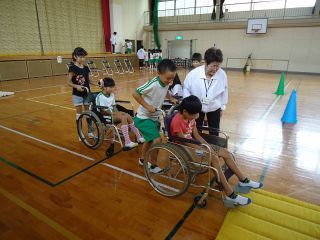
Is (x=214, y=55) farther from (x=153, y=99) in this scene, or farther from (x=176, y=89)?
(x=176, y=89)

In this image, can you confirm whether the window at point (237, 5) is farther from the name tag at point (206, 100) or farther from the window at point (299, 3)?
the name tag at point (206, 100)

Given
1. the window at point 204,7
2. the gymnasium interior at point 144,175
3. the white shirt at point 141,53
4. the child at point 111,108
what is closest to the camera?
the gymnasium interior at point 144,175

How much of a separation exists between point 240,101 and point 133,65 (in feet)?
28.5

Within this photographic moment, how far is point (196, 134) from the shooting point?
6.11 ft

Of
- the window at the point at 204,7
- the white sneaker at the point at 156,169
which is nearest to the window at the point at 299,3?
the window at the point at 204,7

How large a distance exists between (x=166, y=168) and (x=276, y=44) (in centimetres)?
1207

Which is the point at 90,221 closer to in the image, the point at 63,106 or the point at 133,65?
the point at 63,106

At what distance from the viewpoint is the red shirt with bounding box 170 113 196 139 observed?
174 centimetres

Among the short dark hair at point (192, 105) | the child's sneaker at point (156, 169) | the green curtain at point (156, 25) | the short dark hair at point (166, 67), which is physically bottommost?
the child's sneaker at point (156, 169)

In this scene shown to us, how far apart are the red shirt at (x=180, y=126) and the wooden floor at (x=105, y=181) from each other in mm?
534

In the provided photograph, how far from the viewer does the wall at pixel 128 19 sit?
41.0 feet

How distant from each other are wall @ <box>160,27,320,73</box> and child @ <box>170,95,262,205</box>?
465 inches

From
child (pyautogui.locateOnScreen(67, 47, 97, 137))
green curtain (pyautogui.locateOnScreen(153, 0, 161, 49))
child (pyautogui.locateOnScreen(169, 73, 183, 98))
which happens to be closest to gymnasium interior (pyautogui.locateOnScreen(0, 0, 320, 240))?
child (pyautogui.locateOnScreen(67, 47, 97, 137))

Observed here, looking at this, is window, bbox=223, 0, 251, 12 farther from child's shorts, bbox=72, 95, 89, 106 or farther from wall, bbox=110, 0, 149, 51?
child's shorts, bbox=72, 95, 89, 106
